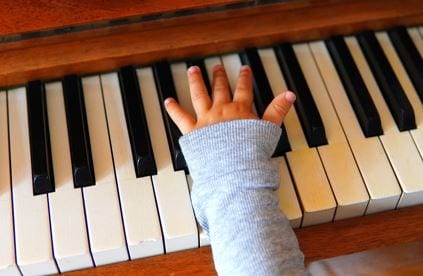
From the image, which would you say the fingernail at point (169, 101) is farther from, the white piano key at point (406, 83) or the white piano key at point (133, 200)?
the white piano key at point (406, 83)

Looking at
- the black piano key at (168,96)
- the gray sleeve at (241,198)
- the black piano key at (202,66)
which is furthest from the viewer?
the black piano key at (202,66)

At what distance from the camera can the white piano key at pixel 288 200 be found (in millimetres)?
947

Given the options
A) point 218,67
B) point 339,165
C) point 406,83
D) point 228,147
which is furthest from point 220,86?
point 406,83

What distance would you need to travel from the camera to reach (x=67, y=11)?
97cm

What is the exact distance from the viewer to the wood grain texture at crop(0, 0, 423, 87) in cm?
102

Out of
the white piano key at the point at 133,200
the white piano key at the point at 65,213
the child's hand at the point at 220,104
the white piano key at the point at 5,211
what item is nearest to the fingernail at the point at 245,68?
the child's hand at the point at 220,104

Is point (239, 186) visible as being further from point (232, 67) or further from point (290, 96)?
point (232, 67)

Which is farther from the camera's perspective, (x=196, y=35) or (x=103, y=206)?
(x=196, y=35)

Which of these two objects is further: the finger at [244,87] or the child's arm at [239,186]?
the finger at [244,87]

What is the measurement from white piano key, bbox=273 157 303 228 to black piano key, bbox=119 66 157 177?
218mm

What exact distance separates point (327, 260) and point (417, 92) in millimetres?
381

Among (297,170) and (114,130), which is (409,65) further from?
(114,130)

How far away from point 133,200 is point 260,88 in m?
0.32

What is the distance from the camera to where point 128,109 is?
→ 40.6 inches
